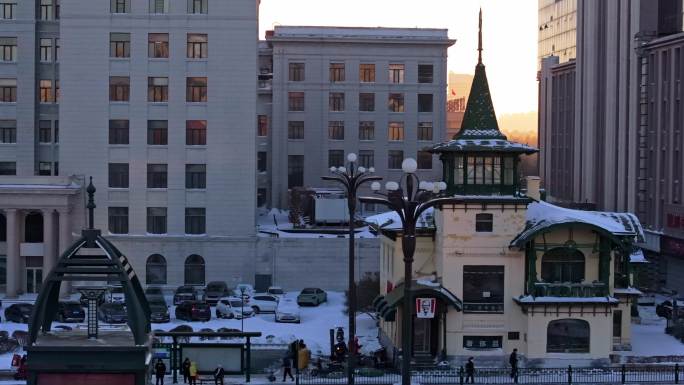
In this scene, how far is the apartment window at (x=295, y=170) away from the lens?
103688mm

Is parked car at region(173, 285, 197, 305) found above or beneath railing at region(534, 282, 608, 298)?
beneath

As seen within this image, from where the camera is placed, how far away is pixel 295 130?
102938 millimetres

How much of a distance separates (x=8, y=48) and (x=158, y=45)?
10528mm

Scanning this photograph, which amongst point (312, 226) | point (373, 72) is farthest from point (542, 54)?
point (312, 226)

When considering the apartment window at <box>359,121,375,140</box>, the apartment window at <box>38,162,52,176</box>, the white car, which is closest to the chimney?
the white car

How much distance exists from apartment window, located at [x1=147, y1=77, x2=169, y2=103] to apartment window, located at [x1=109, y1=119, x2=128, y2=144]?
219cm

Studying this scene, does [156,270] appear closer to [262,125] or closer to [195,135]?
[195,135]

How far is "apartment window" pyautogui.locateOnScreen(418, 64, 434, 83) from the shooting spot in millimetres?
96875

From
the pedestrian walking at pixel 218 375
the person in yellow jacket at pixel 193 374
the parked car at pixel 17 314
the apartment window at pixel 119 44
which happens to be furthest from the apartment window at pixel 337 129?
the person in yellow jacket at pixel 193 374

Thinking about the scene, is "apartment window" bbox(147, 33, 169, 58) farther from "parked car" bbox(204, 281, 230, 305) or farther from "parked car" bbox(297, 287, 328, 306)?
"parked car" bbox(297, 287, 328, 306)

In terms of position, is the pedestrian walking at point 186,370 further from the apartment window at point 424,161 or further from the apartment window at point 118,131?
the apartment window at point 424,161

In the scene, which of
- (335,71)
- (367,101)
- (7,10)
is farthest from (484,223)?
(335,71)

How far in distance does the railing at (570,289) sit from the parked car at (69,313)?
952 inches

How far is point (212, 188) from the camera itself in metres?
68.3
